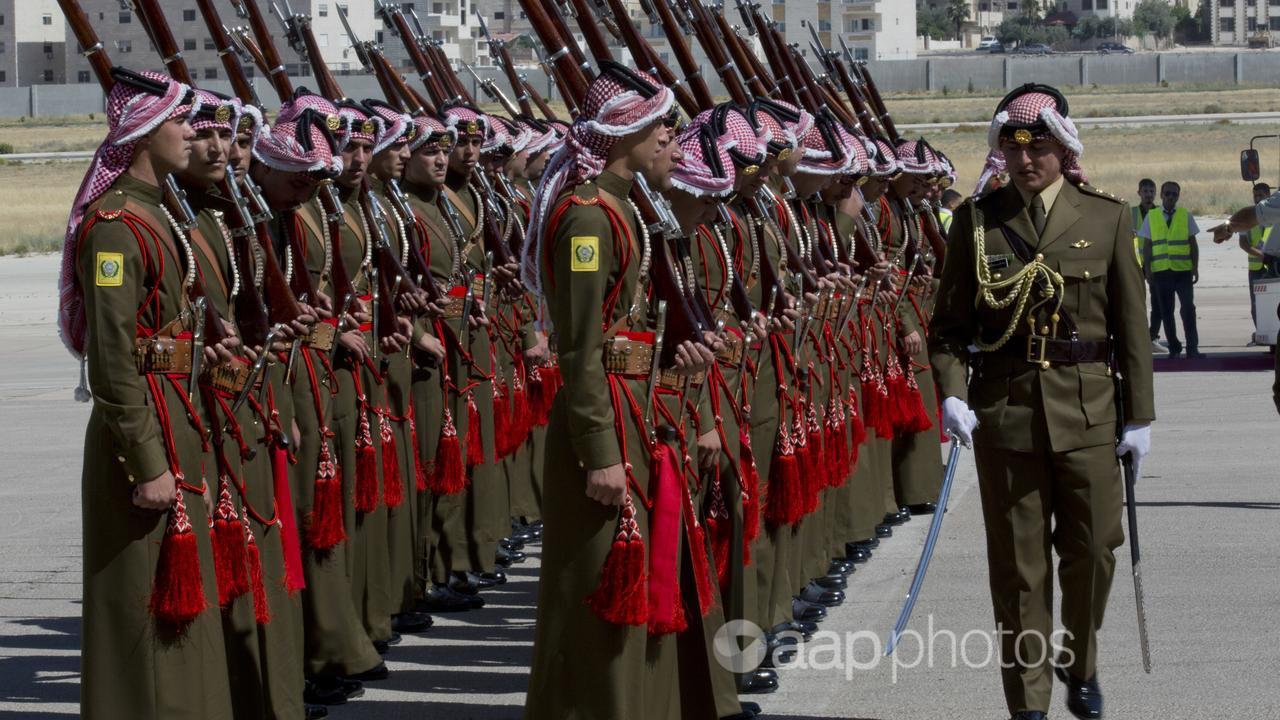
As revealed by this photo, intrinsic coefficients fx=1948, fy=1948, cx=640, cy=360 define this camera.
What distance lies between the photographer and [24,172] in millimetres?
49812

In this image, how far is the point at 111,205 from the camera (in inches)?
213

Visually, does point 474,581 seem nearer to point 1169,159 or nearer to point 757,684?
point 757,684

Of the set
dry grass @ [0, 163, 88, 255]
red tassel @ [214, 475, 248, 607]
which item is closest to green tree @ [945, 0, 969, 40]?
dry grass @ [0, 163, 88, 255]

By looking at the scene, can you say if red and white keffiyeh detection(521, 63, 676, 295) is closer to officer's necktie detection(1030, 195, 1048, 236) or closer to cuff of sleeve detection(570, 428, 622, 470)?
cuff of sleeve detection(570, 428, 622, 470)

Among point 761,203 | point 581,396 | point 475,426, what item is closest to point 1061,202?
point 761,203

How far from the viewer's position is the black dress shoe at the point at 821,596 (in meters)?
8.34

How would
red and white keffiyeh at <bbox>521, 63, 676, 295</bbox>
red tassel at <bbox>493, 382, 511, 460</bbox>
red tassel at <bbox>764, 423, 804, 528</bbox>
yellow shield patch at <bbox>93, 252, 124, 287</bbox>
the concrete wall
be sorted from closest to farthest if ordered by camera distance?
yellow shield patch at <bbox>93, 252, 124, 287</bbox>
red and white keffiyeh at <bbox>521, 63, 676, 295</bbox>
red tassel at <bbox>764, 423, 804, 528</bbox>
red tassel at <bbox>493, 382, 511, 460</bbox>
the concrete wall

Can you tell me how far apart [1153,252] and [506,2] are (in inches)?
3529

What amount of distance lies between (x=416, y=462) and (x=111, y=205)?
118 inches

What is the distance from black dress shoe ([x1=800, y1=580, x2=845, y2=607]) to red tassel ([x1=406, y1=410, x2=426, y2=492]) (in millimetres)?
1700

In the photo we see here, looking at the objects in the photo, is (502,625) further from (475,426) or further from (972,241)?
(972,241)

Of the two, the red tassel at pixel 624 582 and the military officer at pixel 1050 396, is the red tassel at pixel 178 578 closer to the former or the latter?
the red tassel at pixel 624 582

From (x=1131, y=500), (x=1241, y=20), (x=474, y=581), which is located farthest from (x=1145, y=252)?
(x=1241, y=20)

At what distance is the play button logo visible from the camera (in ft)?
20.7
